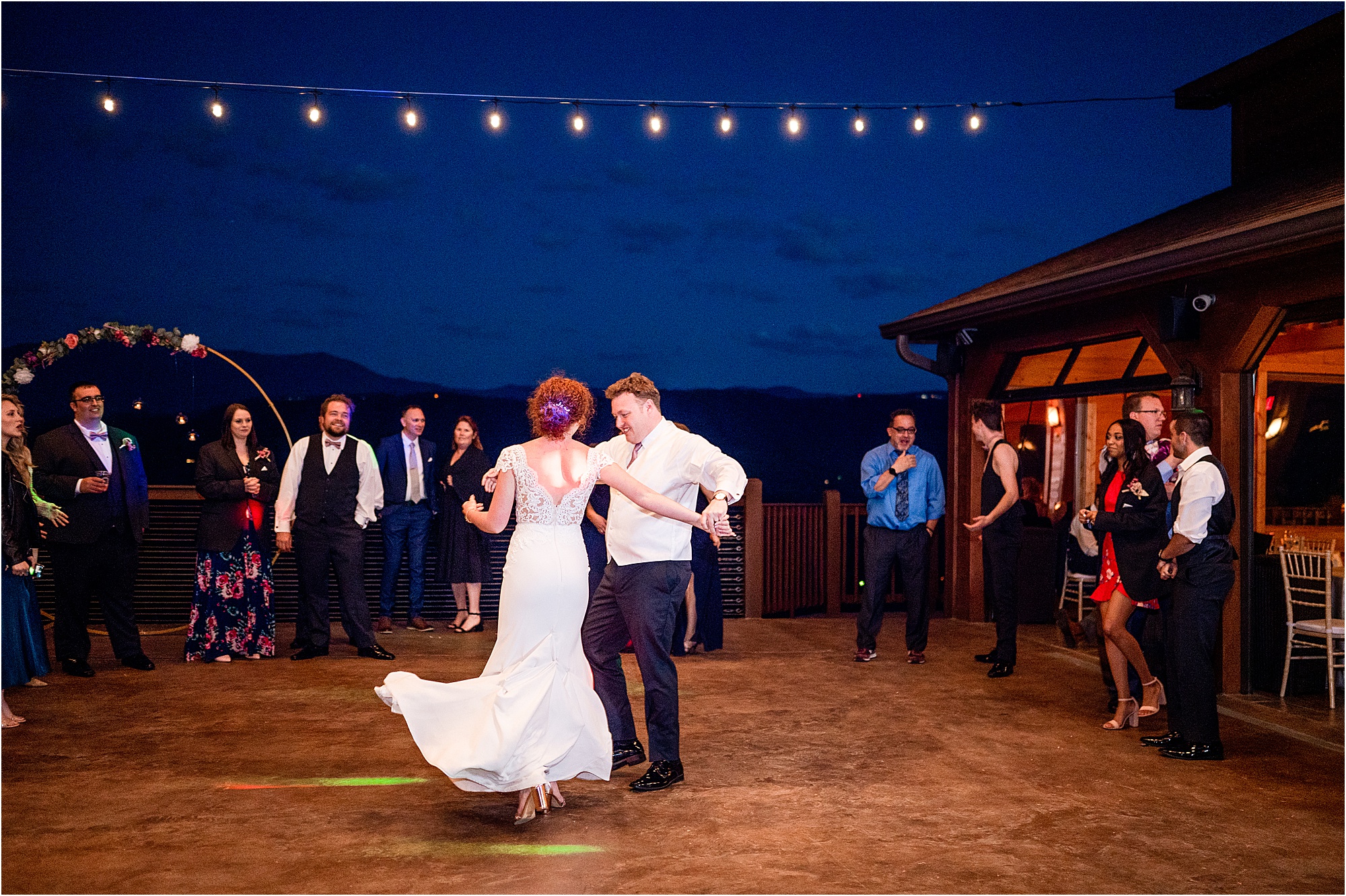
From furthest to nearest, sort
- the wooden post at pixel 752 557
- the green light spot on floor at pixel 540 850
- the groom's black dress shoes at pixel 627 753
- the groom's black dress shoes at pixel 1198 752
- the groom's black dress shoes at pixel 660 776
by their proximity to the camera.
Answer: the wooden post at pixel 752 557 < the groom's black dress shoes at pixel 1198 752 < the groom's black dress shoes at pixel 627 753 < the groom's black dress shoes at pixel 660 776 < the green light spot on floor at pixel 540 850

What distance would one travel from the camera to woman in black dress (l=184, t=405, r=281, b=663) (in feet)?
22.9

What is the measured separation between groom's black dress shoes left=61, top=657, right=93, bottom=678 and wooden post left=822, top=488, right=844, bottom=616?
6597 mm

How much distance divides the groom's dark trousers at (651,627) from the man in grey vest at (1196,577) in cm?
239

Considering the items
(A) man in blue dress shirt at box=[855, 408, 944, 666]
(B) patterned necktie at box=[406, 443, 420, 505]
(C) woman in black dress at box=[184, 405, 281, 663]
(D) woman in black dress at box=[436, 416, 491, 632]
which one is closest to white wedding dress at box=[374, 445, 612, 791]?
(A) man in blue dress shirt at box=[855, 408, 944, 666]

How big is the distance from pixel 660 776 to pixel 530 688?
32.9 inches

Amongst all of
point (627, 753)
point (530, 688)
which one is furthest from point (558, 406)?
point (627, 753)

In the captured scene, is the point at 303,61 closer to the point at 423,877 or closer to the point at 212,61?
the point at 212,61

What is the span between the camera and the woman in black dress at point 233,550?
22.9 ft

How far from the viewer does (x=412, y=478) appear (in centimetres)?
870

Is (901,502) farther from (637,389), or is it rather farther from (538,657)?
(538,657)

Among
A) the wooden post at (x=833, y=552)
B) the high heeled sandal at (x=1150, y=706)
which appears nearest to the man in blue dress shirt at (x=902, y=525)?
the high heeled sandal at (x=1150, y=706)

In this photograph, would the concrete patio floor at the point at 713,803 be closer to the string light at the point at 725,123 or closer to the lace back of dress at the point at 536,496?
the lace back of dress at the point at 536,496

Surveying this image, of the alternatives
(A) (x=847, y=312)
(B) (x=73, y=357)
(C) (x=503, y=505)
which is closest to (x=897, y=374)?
(A) (x=847, y=312)

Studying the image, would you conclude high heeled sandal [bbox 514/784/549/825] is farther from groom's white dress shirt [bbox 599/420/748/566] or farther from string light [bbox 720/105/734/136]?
string light [bbox 720/105/734/136]
